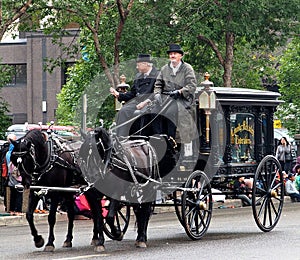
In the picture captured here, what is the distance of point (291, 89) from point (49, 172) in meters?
26.2

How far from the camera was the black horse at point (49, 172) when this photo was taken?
44.5 ft

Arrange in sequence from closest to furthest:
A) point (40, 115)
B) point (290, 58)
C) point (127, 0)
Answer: point (127, 0)
point (290, 58)
point (40, 115)

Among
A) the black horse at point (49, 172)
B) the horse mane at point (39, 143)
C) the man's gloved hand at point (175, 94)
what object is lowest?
the black horse at point (49, 172)

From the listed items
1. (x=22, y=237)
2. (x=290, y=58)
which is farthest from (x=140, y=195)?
(x=290, y=58)

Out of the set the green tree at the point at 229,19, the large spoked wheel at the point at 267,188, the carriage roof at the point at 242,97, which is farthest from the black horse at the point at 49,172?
the green tree at the point at 229,19

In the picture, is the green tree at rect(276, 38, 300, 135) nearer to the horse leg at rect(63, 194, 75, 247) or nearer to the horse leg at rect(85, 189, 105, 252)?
the horse leg at rect(63, 194, 75, 247)

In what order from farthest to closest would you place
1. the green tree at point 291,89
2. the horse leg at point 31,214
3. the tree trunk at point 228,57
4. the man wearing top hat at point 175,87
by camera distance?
the green tree at point 291,89
the tree trunk at point 228,57
the man wearing top hat at point 175,87
the horse leg at point 31,214

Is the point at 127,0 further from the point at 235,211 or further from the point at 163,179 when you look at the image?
the point at 163,179

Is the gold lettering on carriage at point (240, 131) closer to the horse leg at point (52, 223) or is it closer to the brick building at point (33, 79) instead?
the horse leg at point (52, 223)

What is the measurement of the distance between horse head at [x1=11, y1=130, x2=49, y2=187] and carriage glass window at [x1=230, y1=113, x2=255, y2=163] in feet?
13.3

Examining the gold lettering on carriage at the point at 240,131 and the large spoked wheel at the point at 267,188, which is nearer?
the large spoked wheel at the point at 267,188

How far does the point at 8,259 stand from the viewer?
1293cm

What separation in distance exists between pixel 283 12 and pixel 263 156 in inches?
454

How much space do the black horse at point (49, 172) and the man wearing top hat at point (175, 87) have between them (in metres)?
1.72
